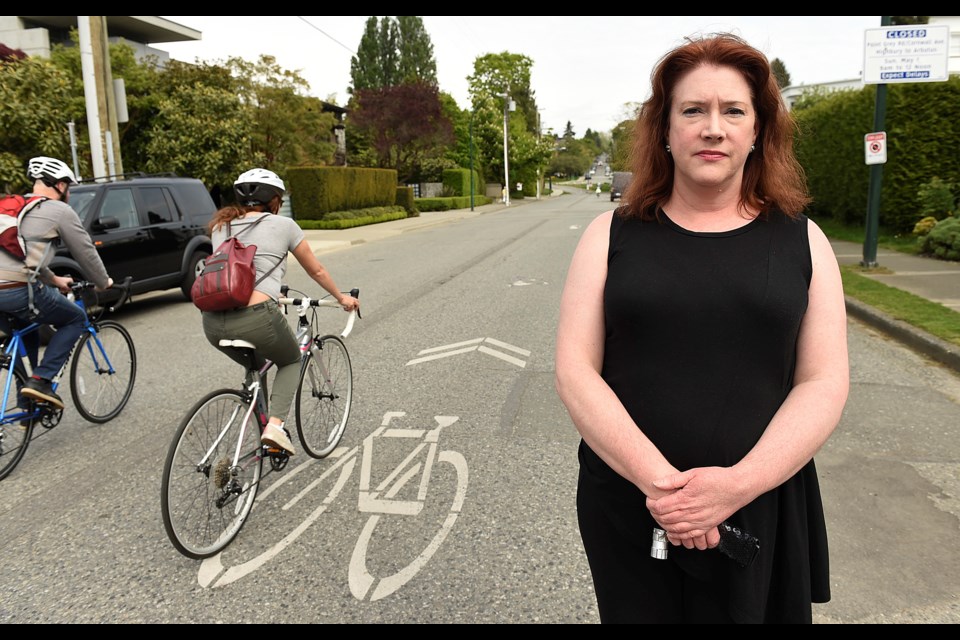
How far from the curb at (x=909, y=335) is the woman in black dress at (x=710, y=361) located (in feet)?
18.4

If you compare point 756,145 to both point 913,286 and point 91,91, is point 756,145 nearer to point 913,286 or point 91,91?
point 913,286

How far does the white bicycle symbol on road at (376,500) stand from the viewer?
307cm

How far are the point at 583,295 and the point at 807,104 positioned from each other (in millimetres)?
25482

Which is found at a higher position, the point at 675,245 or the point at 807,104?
the point at 807,104

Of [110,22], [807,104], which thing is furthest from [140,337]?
[110,22]

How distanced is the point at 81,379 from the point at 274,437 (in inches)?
93.3

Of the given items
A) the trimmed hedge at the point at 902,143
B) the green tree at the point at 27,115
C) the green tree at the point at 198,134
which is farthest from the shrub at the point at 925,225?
the green tree at the point at 198,134

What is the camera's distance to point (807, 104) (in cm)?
2344

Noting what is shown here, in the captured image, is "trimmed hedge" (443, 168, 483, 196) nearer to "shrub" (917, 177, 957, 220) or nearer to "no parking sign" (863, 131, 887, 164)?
"shrub" (917, 177, 957, 220)

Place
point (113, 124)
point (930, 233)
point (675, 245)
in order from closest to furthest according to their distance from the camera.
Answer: point (675, 245)
point (930, 233)
point (113, 124)

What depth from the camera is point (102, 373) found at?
213 inches

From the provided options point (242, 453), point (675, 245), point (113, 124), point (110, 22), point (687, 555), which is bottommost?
point (242, 453)

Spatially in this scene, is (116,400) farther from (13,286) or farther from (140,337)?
(140,337)

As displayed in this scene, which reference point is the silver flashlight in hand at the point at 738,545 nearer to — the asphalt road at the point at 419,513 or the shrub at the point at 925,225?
the asphalt road at the point at 419,513
